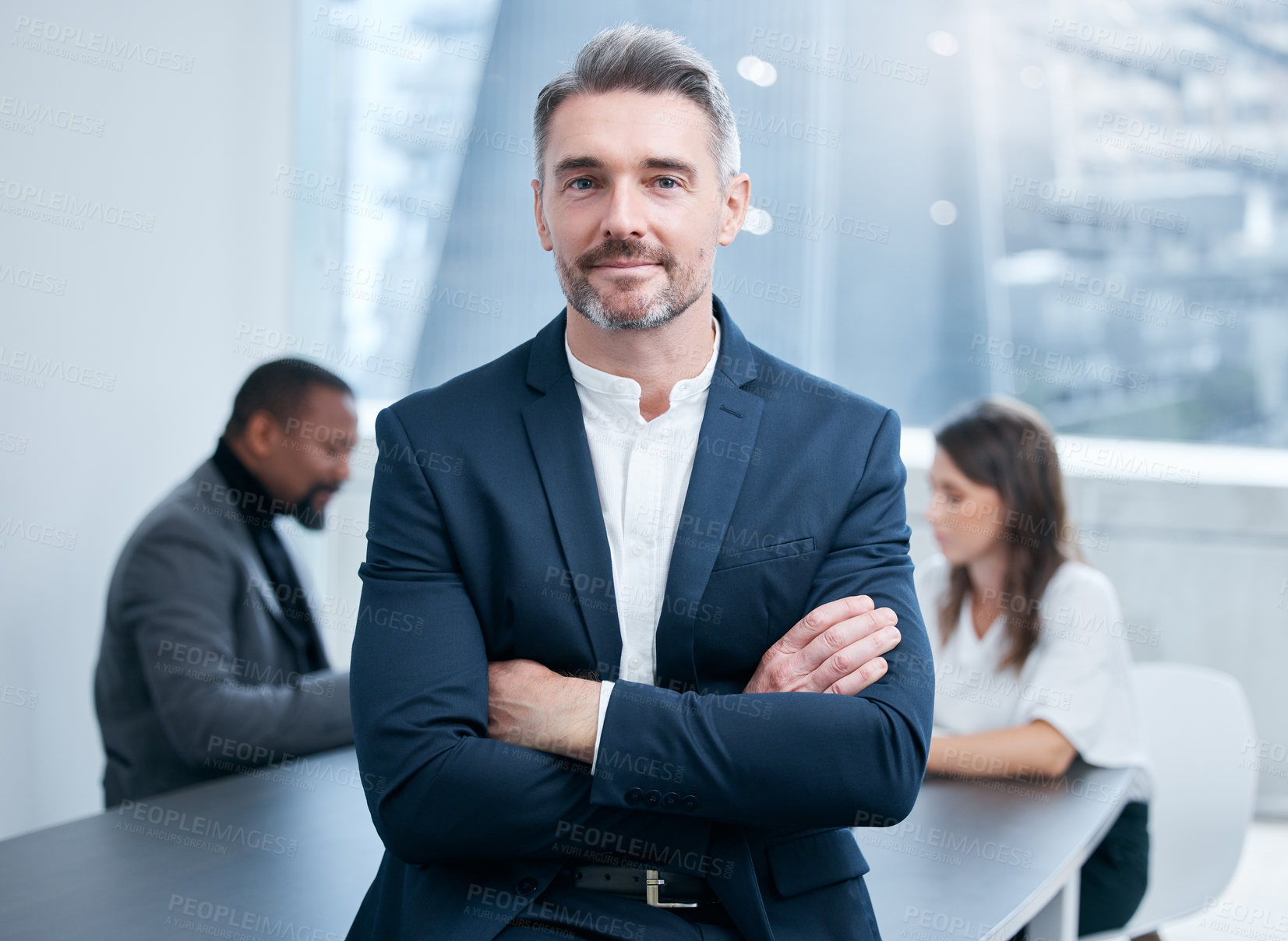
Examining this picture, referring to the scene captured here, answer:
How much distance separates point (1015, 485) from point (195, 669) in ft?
6.55

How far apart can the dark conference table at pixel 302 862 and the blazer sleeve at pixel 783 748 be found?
0.30m

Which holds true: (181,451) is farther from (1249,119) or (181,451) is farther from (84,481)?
(1249,119)

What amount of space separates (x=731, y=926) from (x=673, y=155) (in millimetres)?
1016

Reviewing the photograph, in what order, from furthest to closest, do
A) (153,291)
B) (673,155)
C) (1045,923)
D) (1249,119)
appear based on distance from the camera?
(1249,119) → (153,291) → (1045,923) → (673,155)

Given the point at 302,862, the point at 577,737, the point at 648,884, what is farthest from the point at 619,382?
the point at 302,862

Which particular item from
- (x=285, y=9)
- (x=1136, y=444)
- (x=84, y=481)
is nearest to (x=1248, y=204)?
(x=1136, y=444)

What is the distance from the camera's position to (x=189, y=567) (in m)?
2.52

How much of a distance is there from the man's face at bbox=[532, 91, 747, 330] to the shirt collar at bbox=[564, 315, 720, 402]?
3.7 inches

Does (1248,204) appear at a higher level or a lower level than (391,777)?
higher

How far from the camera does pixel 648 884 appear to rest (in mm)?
1371

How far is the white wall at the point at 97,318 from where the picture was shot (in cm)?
294

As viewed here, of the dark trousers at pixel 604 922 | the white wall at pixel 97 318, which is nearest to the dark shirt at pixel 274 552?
the white wall at pixel 97 318

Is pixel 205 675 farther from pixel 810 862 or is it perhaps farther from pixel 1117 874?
pixel 1117 874

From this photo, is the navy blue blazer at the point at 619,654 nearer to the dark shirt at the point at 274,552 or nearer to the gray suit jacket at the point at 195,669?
the gray suit jacket at the point at 195,669
